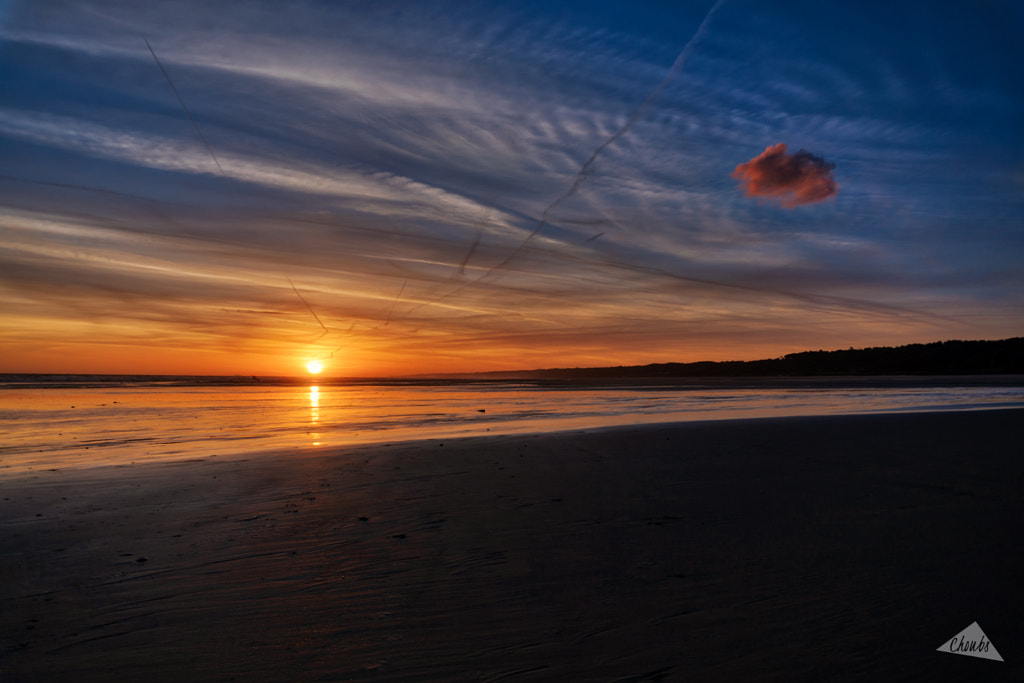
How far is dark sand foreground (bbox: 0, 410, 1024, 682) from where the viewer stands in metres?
3.52

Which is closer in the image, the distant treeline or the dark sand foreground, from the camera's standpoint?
the dark sand foreground

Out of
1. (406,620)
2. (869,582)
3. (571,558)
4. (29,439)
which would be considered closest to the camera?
(406,620)

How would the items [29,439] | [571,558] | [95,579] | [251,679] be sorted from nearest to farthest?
[251,679], [95,579], [571,558], [29,439]

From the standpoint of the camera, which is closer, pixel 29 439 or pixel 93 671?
Answer: pixel 93 671

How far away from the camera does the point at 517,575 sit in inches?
193

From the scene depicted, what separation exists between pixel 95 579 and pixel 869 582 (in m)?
6.73

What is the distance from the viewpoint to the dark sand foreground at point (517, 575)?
11.5 ft

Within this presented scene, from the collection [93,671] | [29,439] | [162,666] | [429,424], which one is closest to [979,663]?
[162,666]

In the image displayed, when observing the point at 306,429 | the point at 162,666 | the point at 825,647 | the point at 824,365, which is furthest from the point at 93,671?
the point at 824,365

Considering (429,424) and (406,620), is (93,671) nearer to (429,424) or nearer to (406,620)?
(406,620)

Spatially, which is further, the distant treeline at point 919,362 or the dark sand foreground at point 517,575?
the distant treeline at point 919,362

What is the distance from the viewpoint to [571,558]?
17.3 ft

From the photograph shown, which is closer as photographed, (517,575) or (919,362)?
(517,575)

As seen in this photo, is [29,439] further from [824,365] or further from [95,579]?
[824,365]
